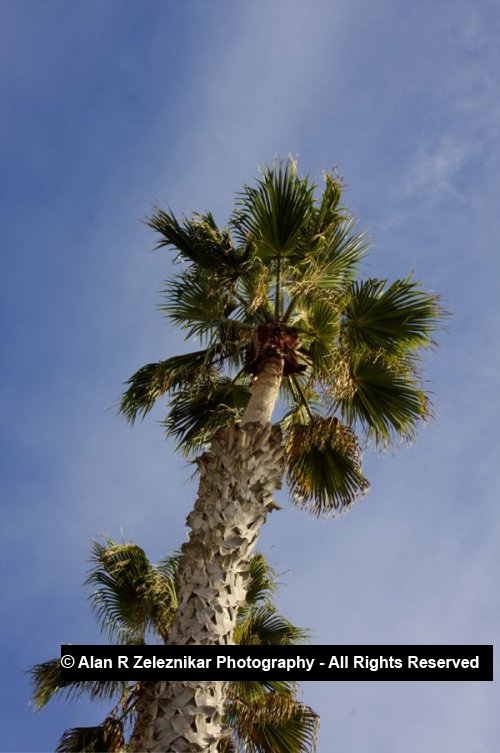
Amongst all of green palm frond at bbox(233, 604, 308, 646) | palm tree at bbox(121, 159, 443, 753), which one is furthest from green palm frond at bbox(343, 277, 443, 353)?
green palm frond at bbox(233, 604, 308, 646)

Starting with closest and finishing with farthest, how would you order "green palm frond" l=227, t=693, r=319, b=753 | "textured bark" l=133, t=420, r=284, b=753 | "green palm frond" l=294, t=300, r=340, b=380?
"textured bark" l=133, t=420, r=284, b=753
"green palm frond" l=227, t=693, r=319, b=753
"green palm frond" l=294, t=300, r=340, b=380

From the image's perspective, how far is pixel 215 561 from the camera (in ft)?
20.1

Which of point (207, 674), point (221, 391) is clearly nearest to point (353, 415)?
point (221, 391)

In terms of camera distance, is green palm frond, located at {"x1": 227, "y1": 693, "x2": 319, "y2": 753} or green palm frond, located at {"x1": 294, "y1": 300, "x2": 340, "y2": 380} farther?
green palm frond, located at {"x1": 294, "y1": 300, "x2": 340, "y2": 380}

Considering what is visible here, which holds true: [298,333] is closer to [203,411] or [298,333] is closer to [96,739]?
[203,411]

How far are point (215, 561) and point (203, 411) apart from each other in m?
3.64

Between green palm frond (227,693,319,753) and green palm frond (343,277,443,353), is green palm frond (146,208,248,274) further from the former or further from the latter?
green palm frond (227,693,319,753)

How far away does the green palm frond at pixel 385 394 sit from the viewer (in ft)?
28.6

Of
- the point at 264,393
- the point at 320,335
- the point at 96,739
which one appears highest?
the point at 320,335

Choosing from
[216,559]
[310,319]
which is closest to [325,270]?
[310,319]

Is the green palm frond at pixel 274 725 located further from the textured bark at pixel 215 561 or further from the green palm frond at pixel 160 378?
the green palm frond at pixel 160 378

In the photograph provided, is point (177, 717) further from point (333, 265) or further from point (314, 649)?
point (333, 265)

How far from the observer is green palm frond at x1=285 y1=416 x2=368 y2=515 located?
28.6 feet

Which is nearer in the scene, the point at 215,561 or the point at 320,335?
the point at 215,561
